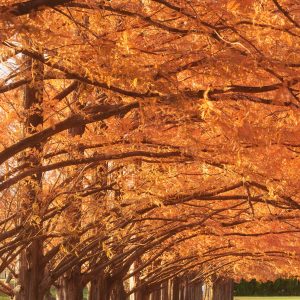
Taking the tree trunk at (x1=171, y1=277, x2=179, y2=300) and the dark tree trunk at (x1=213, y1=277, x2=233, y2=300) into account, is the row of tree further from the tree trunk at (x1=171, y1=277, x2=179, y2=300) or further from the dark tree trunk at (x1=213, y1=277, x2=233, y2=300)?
the dark tree trunk at (x1=213, y1=277, x2=233, y2=300)

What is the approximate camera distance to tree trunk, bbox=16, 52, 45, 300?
938 cm

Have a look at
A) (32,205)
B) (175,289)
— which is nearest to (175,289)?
(175,289)

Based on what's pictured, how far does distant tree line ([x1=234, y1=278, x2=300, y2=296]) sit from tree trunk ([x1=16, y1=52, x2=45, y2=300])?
9407 cm

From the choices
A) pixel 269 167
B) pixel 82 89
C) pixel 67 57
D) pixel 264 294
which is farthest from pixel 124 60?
pixel 264 294

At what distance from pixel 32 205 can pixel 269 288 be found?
9923cm

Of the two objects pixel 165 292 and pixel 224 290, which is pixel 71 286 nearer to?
pixel 165 292

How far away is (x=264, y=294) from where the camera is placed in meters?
106

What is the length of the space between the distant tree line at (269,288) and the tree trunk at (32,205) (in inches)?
3703

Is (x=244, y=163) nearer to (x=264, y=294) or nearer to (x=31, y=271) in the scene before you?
(x=31, y=271)

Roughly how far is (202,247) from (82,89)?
1543 centimetres

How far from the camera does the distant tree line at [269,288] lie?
10625 centimetres

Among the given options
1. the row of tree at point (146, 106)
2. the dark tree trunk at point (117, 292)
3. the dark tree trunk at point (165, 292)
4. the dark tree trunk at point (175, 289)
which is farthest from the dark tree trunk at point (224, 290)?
the row of tree at point (146, 106)

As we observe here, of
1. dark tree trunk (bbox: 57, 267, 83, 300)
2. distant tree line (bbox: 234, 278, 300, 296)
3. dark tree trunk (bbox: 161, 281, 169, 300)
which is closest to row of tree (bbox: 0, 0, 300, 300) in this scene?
dark tree trunk (bbox: 57, 267, 83, 300)

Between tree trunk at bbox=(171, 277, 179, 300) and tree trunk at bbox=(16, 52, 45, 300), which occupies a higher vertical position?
tree trunk at bbox=(171, 277, 179, 300)
